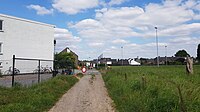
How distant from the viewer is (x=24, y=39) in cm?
3888

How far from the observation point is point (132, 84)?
516 inches

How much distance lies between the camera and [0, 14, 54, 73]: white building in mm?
34562

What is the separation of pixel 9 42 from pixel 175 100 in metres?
32.0

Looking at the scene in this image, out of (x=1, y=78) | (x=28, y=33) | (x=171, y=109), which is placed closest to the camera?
(x=171, y=109)

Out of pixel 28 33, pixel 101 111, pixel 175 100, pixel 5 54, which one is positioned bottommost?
pixel 101 111

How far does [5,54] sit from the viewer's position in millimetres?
34906

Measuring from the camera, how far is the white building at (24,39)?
34.6 meters

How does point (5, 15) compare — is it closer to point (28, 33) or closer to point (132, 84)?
point (28, 33)

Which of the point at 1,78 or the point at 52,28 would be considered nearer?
the point at 1,78

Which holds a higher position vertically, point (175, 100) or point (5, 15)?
point (5, 15)

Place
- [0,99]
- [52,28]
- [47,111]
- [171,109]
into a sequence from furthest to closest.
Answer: [52,28] < [0,99] < [47,111] < [171,109]

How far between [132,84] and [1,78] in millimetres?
11401

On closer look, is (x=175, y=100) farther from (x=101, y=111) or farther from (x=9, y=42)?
(x=9, y=42)

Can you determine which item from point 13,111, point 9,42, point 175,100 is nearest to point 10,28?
point 9,42
